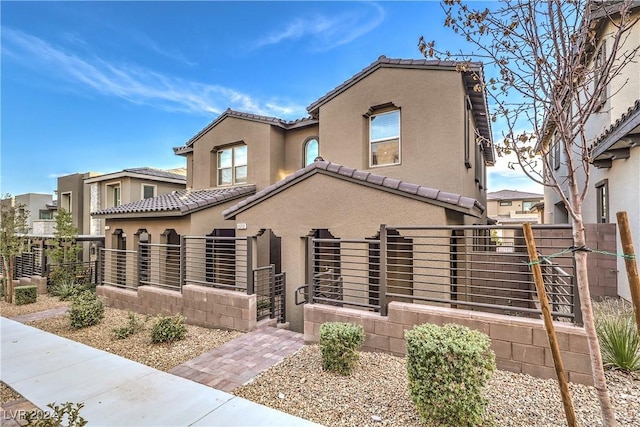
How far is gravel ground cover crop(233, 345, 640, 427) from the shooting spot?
3523mm

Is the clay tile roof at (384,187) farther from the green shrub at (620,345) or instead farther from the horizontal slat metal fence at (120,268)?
the horizontal slat metal fence at (120,268)

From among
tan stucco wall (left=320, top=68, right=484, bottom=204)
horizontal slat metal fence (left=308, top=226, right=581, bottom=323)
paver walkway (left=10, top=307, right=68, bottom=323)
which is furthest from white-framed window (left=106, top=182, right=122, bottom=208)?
horizontal slat metal fence (left=308, top=226, right=581, bottom=323)

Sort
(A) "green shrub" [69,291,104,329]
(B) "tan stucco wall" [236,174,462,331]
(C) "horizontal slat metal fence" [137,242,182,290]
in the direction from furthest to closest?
(C) "horizontal slat metal fence" [137,242,182,290] → (A) "green shrub" [69,291,104,329] → (B) "tan stucco wall" [236,174,462,331]

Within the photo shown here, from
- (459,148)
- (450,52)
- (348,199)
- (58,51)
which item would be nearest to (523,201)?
(459,148)

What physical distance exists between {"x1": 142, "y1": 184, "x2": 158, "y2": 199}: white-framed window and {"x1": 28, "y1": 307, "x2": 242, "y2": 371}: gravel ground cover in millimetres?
10968

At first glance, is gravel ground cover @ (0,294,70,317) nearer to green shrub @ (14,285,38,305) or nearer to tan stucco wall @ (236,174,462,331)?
green shrub @ (14,285,38,305)

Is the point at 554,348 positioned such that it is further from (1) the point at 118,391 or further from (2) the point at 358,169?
(2) the point at 358,169

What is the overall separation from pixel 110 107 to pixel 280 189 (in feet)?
47.9

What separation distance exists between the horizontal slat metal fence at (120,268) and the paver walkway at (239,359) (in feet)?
23.4

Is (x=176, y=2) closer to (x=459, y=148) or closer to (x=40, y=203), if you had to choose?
(x=459, y=148)

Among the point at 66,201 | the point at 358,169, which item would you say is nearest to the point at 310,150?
the point at 358,169

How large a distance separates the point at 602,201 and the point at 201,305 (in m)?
13.3

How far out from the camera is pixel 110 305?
10469mm

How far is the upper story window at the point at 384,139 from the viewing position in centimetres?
945
